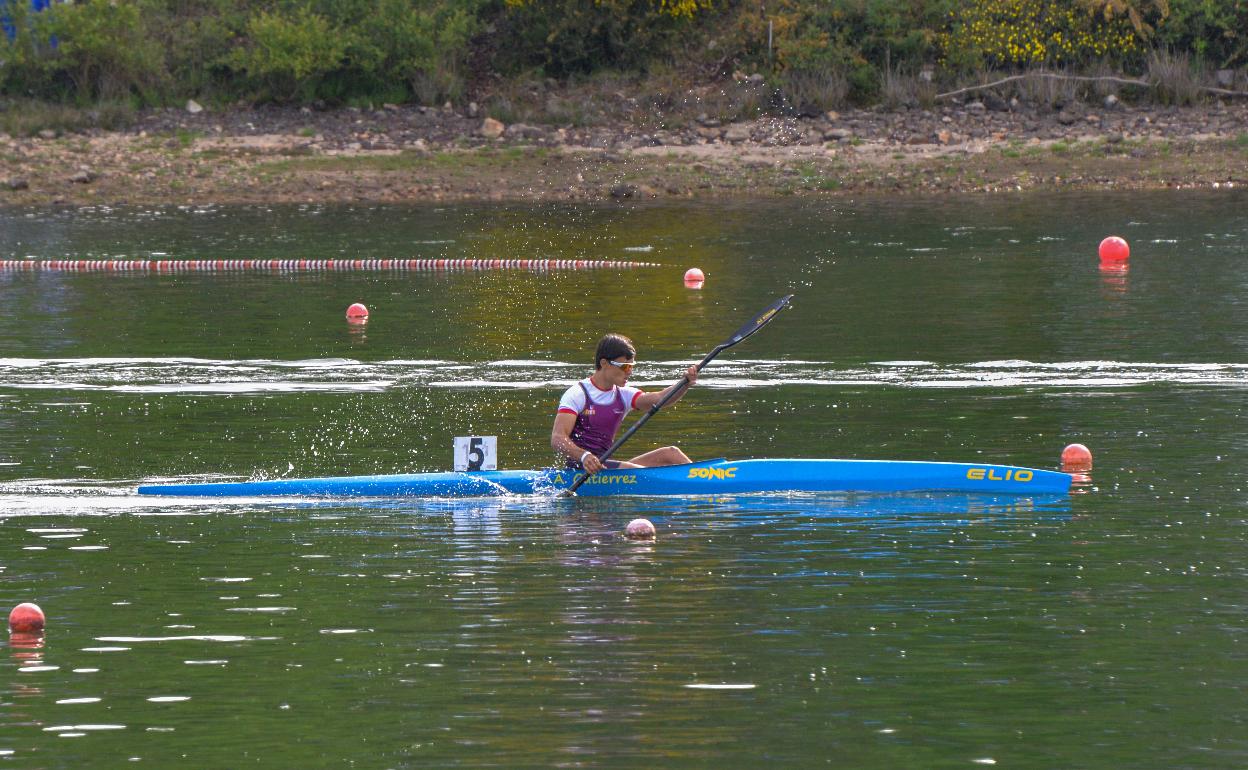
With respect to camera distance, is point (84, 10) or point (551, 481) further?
point (84, 10)

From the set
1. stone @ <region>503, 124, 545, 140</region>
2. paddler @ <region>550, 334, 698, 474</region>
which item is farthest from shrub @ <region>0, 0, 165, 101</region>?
paddler @ <region>550, 334, 698, 474</region>

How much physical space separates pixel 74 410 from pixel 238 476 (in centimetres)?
417

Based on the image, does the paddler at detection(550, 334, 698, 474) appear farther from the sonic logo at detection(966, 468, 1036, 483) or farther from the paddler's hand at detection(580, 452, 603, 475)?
the sonic logo at detection(966, 468, 1036, 483)

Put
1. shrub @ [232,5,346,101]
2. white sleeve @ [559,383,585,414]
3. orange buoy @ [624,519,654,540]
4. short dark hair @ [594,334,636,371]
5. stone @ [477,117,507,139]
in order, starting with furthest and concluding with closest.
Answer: shrub @ [232,5,346,101] → stone @ [477,117,507,139] → white sleeve @ [559,383,585,414] → short dark hair @ [594,334,636,371] → orange buoy @ [624,519,654,540]

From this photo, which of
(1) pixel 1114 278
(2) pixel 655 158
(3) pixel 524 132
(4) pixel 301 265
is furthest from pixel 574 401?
(3) pixel 524 132

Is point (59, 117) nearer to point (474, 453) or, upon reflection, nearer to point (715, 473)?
point (474, 453)

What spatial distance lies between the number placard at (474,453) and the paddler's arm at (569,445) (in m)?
0.49

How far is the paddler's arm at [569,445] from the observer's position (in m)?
15.9

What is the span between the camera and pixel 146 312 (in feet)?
91.7

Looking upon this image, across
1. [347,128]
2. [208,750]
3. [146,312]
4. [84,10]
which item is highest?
[84,10]

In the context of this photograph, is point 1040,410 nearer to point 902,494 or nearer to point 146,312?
point 902,494

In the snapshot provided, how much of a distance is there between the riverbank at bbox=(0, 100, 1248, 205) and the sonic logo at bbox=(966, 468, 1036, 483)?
26553 millimetres

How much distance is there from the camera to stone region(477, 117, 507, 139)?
4588 centimetres

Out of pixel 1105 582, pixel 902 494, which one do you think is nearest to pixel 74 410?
pixel 902 494
